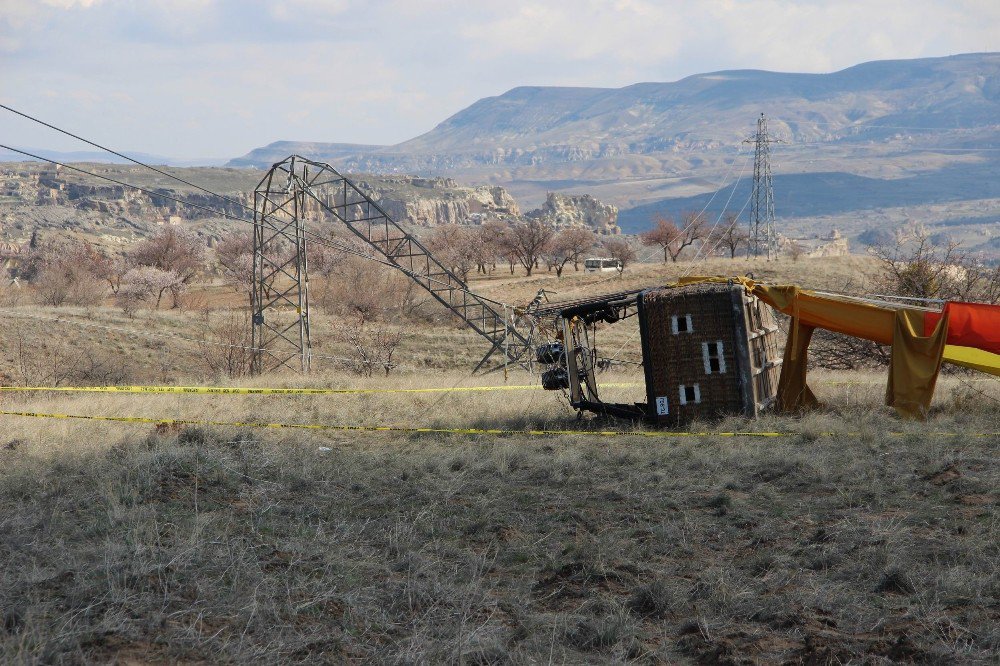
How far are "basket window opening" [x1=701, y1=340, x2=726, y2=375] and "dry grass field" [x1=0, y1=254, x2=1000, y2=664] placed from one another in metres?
0.87

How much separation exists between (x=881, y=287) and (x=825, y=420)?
2176 centimetres

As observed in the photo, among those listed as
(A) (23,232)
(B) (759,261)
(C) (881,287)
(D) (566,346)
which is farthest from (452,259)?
(A) (23,232)

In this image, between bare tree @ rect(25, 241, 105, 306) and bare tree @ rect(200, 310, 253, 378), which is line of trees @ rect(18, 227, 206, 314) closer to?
bare tree @ rect(25, 241, 105, 306)

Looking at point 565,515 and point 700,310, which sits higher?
point 700,310

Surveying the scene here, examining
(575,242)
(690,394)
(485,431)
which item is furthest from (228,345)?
(575,242)

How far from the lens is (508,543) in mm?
9188

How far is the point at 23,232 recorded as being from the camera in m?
135

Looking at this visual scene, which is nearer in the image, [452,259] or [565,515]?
[565,515]

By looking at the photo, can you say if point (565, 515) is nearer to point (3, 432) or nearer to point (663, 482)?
point (663, 482)

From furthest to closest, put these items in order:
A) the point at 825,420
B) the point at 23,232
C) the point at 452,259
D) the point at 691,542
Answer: the point at 23,232, the point at 452,259, the point at 825,420, the point at 691,542

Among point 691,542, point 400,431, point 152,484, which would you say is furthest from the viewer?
point 400,431

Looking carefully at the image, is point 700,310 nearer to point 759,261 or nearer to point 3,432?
point 3,432

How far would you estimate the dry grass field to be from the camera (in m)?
6.70

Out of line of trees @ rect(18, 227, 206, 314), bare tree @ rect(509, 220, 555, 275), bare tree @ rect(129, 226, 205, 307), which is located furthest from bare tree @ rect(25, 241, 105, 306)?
bare tree @ rect(509, 220, 555, 275)
